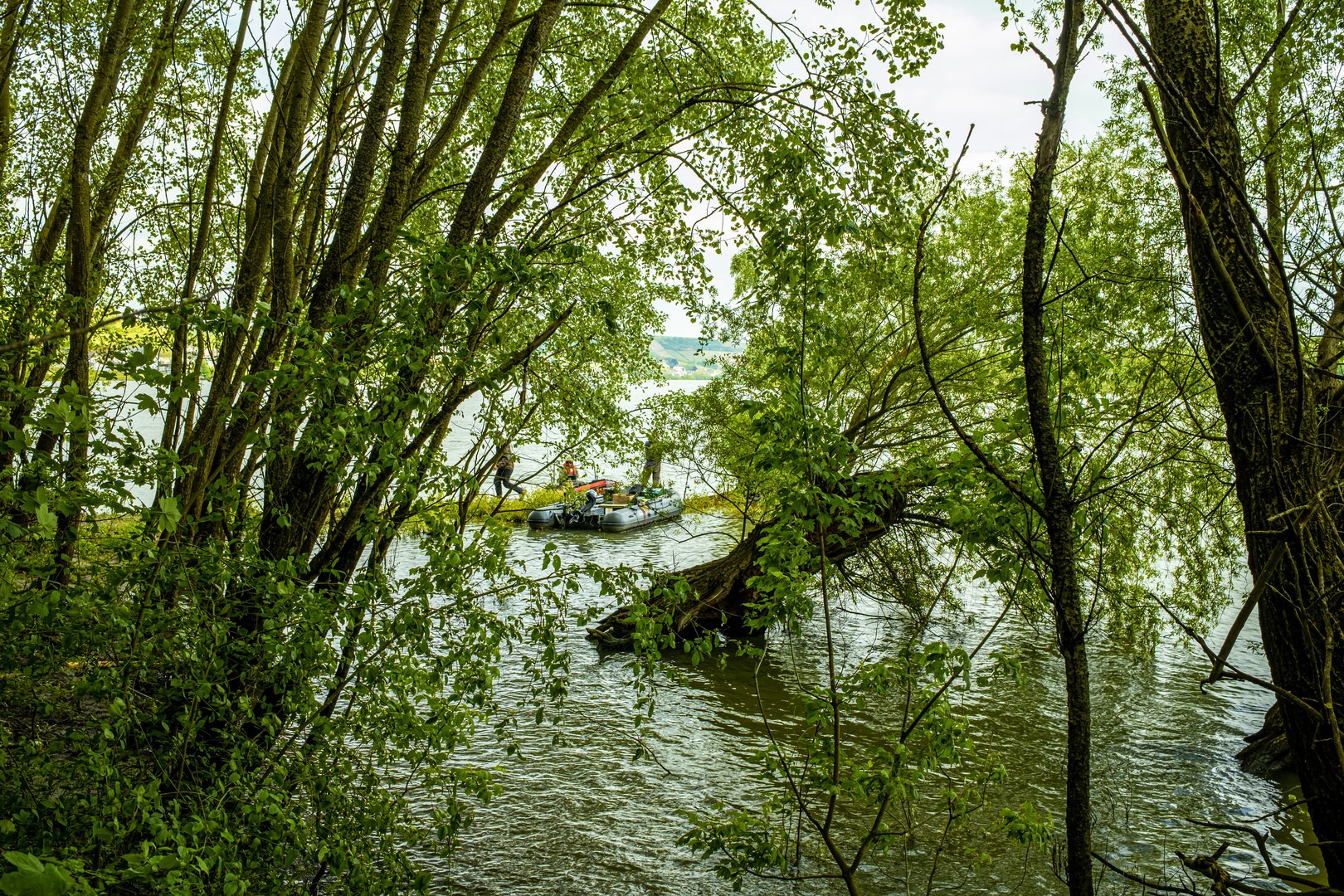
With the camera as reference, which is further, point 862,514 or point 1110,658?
point 1110,658

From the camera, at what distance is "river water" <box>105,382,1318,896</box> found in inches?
254

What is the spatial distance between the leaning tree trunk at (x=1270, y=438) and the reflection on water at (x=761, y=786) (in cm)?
353

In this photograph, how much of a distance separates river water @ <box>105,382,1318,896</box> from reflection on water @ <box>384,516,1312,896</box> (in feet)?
0.07

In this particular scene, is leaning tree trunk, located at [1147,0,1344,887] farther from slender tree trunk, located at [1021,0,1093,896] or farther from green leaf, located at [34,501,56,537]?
green leaf, located at [34,501,56,537]

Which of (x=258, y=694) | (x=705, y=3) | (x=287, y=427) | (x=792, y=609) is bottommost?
(x=258, y=694)

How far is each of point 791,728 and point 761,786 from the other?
1732mm

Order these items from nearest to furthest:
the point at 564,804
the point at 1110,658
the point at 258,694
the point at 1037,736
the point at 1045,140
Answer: the point at 1045,140 < the point at 258,694 < the point at 564,804 < the point at 1037,736 < the point at 1110,658

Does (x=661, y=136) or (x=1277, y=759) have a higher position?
(x=661, y=136)

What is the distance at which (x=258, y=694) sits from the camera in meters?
3.80

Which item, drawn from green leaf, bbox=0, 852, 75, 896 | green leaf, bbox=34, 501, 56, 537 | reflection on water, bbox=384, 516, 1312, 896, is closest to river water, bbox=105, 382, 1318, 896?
reflection on water, bbox=384, 516, 1312, 896

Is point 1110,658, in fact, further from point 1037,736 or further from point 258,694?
point 258,694

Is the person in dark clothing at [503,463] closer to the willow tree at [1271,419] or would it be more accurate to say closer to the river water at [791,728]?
the river water at [791,728]

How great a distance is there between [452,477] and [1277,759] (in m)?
9.05

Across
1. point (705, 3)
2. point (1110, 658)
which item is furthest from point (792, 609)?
point (1110, 658)
